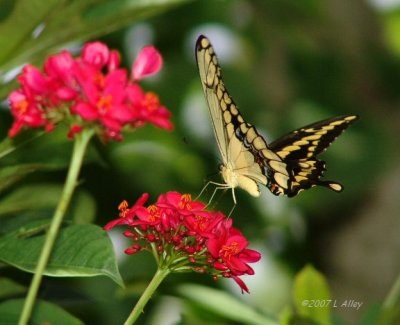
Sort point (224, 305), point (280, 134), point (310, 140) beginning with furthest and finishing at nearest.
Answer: point (280, 134) → point (310, 140) → point (224, 305)

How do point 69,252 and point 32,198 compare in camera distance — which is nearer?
point 69,252

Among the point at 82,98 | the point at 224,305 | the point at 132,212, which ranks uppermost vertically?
the point at 82,98

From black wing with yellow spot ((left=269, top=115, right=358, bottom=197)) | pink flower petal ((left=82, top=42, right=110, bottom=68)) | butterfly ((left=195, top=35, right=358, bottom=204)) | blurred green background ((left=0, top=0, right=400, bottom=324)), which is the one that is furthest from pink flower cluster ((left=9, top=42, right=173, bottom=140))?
blurred green background ((left=0, top=0, right=400, bottom=324))

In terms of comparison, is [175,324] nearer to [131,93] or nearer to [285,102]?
[131,93]

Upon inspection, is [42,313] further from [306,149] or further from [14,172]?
[306,149]

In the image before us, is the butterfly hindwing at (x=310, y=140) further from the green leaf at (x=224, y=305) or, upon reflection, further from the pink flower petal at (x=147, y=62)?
the pink flower petal at (x=147, y=62)

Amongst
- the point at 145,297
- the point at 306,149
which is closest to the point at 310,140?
the point at 306,149

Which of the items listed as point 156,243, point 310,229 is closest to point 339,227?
point 310,229
